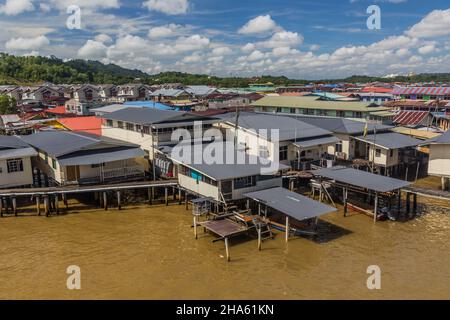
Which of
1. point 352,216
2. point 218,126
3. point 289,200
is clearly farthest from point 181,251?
point 218,126

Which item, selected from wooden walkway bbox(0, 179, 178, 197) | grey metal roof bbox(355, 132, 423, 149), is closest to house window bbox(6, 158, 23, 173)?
wooden walkway bbox(0, 179, 178, 197)

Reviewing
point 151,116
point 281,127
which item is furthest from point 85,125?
point 281,127

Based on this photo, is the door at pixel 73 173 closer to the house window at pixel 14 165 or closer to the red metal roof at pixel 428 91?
the house window at pixel 14 165

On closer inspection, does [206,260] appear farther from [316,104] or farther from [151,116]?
[316,104]

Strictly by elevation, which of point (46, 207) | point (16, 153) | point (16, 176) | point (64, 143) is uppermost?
point (64, 143)

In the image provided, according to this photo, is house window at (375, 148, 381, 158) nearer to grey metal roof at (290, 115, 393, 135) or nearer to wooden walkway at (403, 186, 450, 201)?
grey metal roof at (290, 115, 393, 135)

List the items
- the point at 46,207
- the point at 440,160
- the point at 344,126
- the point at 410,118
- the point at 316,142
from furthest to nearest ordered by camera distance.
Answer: the point at 410,118 → the point at 344,126 → the point at 316,142 → the point at 440,160 → the point at 46,207
